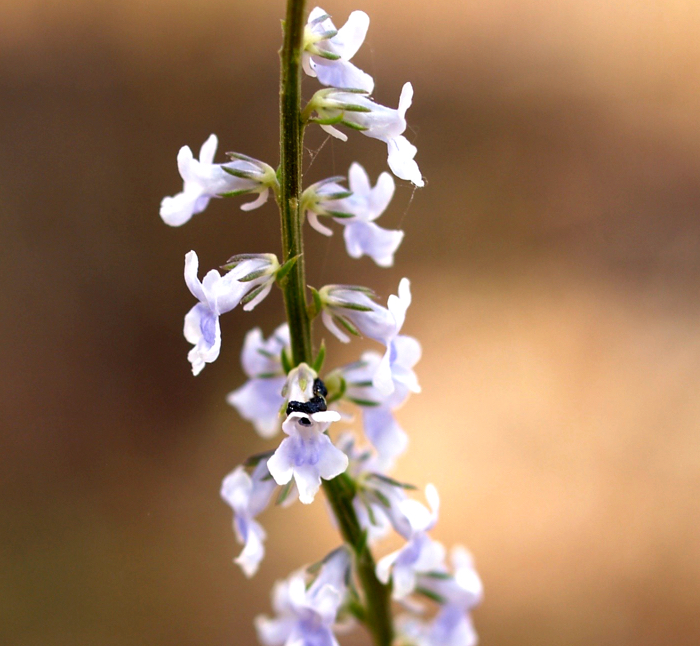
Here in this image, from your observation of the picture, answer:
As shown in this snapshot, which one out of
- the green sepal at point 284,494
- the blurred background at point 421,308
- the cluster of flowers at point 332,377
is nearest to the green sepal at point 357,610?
the cluster of flowers at point 332,377

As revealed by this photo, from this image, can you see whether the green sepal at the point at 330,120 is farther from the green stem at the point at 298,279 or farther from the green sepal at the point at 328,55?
the green sepal at the point at 328,55

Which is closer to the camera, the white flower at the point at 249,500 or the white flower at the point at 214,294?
the white flower at the point at 214,294

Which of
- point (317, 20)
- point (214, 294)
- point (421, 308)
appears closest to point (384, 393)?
point (214, 294)

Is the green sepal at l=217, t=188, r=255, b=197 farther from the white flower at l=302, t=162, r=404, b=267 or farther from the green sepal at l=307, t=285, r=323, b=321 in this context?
the green sepal at l=307, t=285, r=323, b=321

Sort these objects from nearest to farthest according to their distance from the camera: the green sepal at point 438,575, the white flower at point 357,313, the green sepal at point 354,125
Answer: the green sepal at point 354,125
the white flower at point 357,313
the green sepal at point 438,575

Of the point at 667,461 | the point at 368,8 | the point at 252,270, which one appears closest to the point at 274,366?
the point at 252,270

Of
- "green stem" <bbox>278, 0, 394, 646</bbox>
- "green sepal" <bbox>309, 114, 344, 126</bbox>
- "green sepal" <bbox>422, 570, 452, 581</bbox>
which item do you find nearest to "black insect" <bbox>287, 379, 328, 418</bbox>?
"green stem" <bbox>278, 0, 394, 646</bbox>
